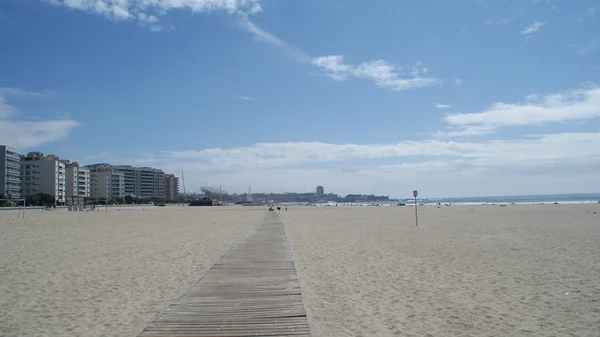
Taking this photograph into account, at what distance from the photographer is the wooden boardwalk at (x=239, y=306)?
17.2 ft

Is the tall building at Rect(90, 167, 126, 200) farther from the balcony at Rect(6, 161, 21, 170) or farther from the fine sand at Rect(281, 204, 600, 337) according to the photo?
the fine sand at Rect(281, 204, 600, 337)

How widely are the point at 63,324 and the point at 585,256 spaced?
12814 mm

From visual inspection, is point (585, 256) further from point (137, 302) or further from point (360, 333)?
point (137, 302)

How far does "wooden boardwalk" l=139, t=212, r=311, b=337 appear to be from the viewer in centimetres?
525

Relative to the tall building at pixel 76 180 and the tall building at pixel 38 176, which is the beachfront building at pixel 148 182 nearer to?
the tall building at pixel 76 180

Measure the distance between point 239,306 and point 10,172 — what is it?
12601 centimetres

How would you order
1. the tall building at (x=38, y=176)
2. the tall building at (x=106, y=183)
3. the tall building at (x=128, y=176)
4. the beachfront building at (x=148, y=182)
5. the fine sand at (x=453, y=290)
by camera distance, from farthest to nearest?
the beachfront building at (x=148, y=182)
the tall building at (x=128, y=176)
the tall building at (x=106, y=183)
the tall building at (x=38, y=176)
the fine sand at (x=453, y=290)

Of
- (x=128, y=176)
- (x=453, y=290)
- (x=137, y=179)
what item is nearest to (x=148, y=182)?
(x=137, y=179)

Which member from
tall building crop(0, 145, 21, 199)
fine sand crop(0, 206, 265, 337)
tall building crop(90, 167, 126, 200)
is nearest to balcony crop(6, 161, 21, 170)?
tall building crop(0, 145, 21, 199)

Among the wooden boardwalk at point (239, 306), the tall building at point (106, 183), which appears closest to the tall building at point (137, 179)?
the tall building at point (106, 183)

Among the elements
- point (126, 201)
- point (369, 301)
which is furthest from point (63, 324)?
point (126, 201)

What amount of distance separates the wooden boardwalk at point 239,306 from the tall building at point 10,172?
11359 cm

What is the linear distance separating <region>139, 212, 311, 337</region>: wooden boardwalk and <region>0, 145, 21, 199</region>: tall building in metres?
114

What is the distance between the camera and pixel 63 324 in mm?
5945
